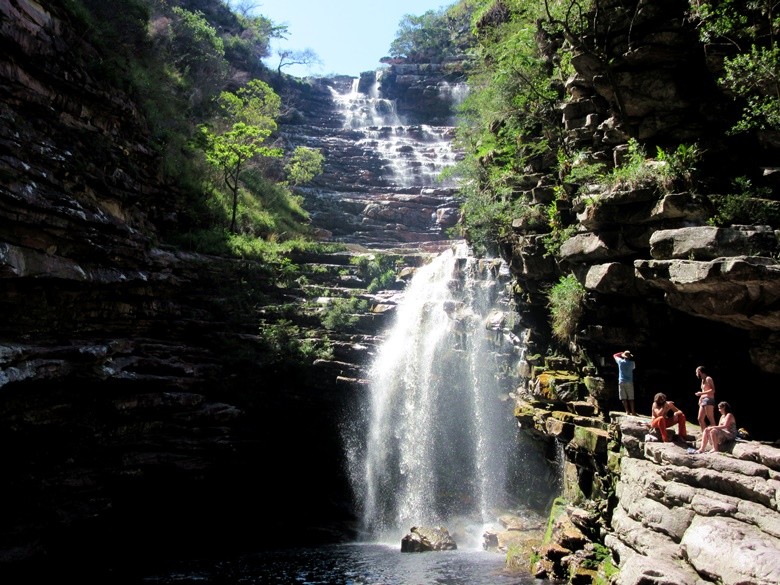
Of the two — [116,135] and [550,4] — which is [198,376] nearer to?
[116,135]

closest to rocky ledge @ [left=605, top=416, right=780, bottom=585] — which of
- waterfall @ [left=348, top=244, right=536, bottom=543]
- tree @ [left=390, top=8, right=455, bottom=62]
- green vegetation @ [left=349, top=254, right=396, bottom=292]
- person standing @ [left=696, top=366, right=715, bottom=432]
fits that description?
person standing @ [left=696, top=366, right=715, bottom=432]

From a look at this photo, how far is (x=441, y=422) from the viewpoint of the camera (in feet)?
68.7

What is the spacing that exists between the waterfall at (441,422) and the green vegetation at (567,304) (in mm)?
4032

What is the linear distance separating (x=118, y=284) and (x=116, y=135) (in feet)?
22.5

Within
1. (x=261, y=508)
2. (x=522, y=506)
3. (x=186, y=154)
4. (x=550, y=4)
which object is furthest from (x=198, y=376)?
(x=550, y=4)

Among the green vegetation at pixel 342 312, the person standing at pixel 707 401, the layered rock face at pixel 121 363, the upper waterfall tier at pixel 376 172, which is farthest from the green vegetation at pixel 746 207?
the upper waterfall tier at pixel 376 172

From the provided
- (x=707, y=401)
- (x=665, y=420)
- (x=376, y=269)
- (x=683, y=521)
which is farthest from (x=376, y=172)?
(x=683, y=521)

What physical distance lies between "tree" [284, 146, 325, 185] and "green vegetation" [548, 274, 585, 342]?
75.9 ft

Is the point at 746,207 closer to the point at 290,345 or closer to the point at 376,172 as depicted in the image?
the point at 290,345

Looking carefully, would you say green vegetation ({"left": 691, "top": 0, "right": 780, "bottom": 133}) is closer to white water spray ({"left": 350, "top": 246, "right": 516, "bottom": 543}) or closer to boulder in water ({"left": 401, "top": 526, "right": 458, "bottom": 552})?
white water spray ({"left": 350, "top": 246, "right": 516, "bottom": 543})

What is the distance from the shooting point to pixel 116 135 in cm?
1981

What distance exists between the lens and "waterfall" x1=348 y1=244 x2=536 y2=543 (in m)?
19.5

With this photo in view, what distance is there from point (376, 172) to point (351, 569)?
3103 centimetres

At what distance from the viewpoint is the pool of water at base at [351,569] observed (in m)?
12.6
